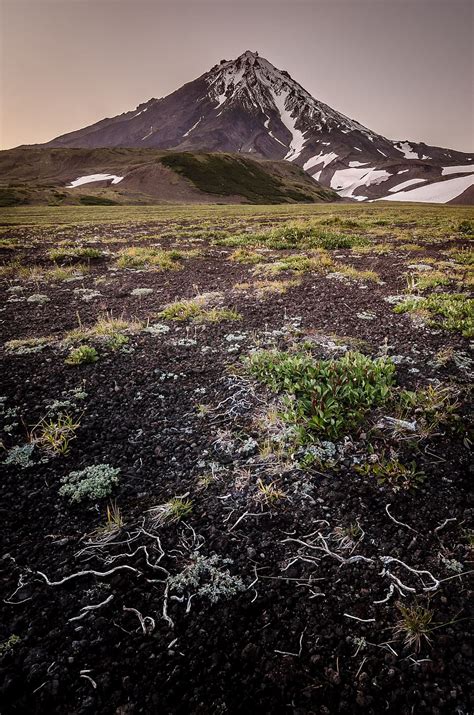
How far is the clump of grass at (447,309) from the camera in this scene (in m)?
7.64

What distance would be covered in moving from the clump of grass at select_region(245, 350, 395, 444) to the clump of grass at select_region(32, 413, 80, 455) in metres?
2.93

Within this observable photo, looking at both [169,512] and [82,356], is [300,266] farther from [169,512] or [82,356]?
[169,512]

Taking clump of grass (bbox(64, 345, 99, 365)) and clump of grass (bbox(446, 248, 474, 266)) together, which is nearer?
clump of grass (bbox(64, 345, 99, 365))

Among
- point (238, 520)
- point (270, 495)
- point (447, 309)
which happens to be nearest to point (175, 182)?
point (447, 309)

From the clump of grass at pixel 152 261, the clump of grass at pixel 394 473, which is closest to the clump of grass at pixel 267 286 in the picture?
the clump of grass at pixel 152 261

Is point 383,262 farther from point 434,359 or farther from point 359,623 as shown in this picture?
point 359,623

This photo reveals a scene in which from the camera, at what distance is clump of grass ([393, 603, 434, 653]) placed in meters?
2.59

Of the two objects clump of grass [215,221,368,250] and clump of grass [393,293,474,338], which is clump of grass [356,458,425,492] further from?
clump of grass [215,221,368,250]

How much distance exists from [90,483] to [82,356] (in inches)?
129

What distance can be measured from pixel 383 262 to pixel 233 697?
15835 mm

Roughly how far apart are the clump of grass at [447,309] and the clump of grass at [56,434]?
756 cm

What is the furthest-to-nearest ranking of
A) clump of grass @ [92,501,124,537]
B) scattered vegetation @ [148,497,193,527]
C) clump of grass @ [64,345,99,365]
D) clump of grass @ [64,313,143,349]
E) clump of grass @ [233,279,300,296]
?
clump of grass @ [233,279,300,296] → clump of grass @ [64,313,143,349] → clump of grass @ [64,345,99,365] → scattered vegetation @ [148,497,193,527] → clump of grass @ [92,501,124,537]

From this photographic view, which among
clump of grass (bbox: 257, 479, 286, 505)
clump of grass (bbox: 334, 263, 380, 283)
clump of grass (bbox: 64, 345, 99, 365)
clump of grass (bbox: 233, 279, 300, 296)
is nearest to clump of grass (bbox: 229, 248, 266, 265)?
clump of grass (bbox: 334, 263, 380, 283)

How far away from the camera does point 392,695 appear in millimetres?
2359
